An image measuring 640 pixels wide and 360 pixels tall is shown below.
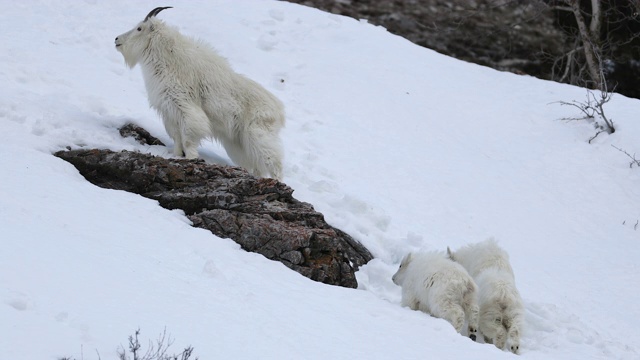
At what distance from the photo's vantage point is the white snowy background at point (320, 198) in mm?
6840

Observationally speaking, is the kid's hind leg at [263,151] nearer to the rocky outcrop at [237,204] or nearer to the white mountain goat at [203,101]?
the white mountain goat at [203,101]

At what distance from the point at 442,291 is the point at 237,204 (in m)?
2.42

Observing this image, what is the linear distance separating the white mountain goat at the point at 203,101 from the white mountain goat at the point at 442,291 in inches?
108

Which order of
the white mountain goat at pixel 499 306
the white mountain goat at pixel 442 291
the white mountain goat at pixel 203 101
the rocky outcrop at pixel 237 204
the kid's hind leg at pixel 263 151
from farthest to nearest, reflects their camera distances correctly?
the kid's hind leg at pixel 263 151 → the white mountain goat at pixel 203 101 → the rocky outcrop at pixel 237 204 → the white mountain goat at pixel 499 306 → the white mountain goat at pixel 442 291

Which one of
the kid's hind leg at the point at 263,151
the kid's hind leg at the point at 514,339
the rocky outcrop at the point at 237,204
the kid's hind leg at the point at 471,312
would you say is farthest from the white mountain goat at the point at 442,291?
the kid's hind leg at the point at 263,151

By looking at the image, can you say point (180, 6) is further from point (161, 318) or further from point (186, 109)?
point (161, 318)

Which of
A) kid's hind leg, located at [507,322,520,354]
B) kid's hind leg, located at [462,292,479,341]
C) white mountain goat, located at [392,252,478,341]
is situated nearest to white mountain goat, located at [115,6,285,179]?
white mountain goat, located at [392,252,478,341]

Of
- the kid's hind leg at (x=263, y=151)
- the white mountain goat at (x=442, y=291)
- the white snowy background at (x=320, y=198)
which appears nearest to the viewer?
the white snowy background at (x=320, y=198)

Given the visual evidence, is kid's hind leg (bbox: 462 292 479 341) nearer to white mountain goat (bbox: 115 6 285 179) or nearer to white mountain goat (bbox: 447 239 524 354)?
white mountain goat (bbox: 447 239 524 354)

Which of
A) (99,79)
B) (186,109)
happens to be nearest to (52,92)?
(99,79)

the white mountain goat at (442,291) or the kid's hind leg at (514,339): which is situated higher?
the white mountain goat at (442,291)

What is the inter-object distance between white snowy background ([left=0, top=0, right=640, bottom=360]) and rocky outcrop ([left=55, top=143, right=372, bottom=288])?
0.27 metres

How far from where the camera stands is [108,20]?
16.1 m

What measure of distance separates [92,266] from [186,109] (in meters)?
3.97
